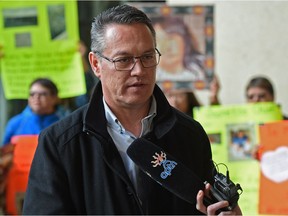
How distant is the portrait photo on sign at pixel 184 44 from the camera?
6.07 meters

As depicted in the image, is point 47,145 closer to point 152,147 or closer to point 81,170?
point 81,170

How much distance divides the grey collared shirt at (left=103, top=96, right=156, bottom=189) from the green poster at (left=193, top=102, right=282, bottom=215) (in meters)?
2.78

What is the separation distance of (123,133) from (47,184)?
36 centimetres

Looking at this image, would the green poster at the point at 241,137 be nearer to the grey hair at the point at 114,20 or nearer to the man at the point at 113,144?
the man at the point at 113,144

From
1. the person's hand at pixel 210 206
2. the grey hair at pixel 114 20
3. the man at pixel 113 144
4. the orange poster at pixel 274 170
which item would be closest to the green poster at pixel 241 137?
the orange poster at pixel 274 170

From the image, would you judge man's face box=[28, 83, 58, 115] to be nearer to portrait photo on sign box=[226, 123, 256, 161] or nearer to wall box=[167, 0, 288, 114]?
portrait photo on sign box=[226, 123, 256, 161]

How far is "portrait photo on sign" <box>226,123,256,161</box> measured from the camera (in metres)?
5.36

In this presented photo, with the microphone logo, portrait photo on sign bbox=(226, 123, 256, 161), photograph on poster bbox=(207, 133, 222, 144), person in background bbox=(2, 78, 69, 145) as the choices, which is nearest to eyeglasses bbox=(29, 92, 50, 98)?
person in background bbox=(2, 78, 69, 145)

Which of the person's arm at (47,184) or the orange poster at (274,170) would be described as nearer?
the person's arm at (47,184)

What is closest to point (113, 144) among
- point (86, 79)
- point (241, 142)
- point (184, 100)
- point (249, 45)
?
point (241, 142)

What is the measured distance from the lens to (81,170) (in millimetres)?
2506

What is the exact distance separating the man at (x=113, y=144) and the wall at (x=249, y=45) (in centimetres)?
488

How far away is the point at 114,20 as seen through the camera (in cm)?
257

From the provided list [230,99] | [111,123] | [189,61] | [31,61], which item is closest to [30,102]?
[31,61]
